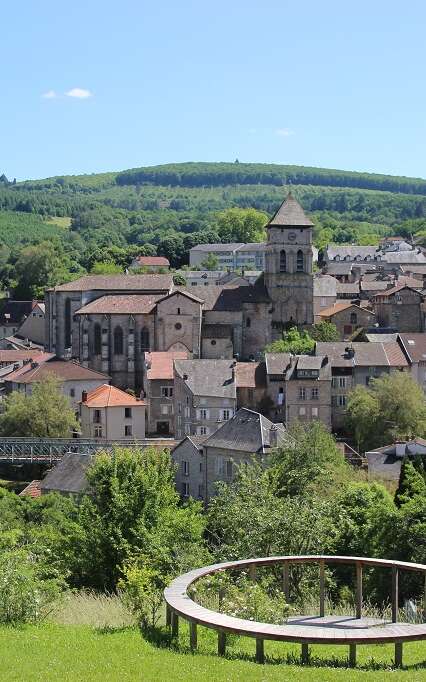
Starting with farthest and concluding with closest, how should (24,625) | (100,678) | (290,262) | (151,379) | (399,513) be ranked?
(290,262), (151,379), (399,513), (24,625), (100,678)

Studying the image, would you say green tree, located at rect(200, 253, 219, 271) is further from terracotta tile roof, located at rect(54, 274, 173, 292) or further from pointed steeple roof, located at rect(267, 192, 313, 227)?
pointed steeple roof, located at rect(267, 192, 313, 227)

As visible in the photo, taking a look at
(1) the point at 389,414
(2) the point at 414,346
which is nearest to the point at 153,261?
(2) the point at 414,346

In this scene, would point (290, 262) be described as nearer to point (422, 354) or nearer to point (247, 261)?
point (422, 354)

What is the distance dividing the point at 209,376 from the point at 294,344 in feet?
29.6

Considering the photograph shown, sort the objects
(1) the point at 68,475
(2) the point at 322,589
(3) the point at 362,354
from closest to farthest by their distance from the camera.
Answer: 1. (2) the point at 322,589
2. (1) the point at 68,475
3. (3) the point at 362,354

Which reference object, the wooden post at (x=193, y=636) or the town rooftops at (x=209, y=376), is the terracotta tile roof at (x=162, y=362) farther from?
A: the wooden post at (x=193, y=636)

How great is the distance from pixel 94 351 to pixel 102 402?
36.2 ft

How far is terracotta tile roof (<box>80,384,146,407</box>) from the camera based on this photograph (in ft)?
222

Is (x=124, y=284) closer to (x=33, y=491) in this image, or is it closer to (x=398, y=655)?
(x=33, y=491)

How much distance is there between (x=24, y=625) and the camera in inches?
679

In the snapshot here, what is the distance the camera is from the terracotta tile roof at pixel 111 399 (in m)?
67.7

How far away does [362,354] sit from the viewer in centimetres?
6781

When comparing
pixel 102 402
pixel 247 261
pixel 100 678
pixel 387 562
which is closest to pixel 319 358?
pixel 102 402

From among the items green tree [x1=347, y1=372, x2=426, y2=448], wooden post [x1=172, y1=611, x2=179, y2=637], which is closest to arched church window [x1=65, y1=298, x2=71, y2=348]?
green tree [x1=347, y1=372, x2=426, y2=448]
